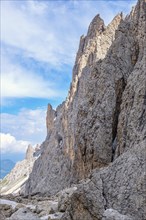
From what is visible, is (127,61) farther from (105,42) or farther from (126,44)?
(105,42)

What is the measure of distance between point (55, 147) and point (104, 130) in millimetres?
110386

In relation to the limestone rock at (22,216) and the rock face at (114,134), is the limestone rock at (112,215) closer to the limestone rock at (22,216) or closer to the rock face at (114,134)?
the rock face at (114,134)

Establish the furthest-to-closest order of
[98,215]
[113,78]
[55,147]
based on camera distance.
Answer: [55,147], [113,78], [98,215]

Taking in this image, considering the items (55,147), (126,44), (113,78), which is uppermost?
(55,147)

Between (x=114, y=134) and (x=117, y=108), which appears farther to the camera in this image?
(x=117, y=108)

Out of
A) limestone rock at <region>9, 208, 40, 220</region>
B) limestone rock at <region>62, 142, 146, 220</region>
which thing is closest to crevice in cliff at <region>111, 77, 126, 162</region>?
limestone rock at <region>9, 208, 40, 220</region>

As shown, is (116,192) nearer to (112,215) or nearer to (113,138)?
(112,215)

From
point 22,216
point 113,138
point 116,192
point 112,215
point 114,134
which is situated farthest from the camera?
point 114,134

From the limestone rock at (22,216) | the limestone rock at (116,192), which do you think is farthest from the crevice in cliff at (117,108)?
the limestone rock at (116,192)

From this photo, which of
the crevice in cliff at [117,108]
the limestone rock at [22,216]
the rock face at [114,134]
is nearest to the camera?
the rock face at [114,134]

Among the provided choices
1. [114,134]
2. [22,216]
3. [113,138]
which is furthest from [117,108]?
[22,216]

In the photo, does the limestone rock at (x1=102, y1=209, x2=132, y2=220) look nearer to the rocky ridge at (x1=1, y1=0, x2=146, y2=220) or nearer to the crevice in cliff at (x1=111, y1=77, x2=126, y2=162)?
the rocky ridge at (x1=1, y1=0, x2=146, y2=220)

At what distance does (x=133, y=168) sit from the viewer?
1666cm

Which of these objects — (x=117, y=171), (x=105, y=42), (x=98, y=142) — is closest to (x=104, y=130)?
(x=98, y=142)
